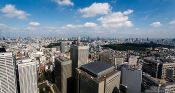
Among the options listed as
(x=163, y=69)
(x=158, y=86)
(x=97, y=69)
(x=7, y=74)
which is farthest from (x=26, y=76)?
(x=163, y=69)

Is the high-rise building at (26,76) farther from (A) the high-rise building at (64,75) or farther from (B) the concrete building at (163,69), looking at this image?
(B) the concrete building at (163,69)

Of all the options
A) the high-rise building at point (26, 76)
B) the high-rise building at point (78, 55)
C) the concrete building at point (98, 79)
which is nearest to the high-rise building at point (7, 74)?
the high-rise building at point (26, 76)

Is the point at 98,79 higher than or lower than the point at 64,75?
higher

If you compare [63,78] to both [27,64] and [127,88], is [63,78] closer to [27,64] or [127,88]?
[27,64]

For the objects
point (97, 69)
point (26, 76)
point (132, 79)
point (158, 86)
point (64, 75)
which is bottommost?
point (64, 75)

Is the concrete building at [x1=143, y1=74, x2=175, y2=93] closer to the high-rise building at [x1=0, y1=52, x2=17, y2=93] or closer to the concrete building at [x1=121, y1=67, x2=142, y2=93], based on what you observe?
the concrete building at [x1=121, y1=67, x2=142, y2=93]

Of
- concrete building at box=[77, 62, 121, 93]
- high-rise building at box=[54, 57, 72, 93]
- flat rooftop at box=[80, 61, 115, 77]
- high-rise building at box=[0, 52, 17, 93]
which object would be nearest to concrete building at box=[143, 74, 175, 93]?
concrete building at box=[77, 62, 121, 93]

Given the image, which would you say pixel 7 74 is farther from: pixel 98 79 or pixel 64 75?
pixel 98 79
